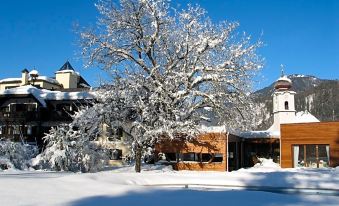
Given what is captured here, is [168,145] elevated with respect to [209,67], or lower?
lower

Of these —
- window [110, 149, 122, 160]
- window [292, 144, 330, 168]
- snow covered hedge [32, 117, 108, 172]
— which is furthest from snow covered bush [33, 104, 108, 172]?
window [292, 144, 330, 168]

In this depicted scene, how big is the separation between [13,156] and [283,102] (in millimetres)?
29052

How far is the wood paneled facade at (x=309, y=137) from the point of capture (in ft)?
97.3

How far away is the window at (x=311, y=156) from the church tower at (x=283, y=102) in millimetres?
15285

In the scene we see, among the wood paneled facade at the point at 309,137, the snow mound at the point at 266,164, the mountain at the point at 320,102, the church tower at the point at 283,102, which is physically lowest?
the snow mound at the point at 266,164

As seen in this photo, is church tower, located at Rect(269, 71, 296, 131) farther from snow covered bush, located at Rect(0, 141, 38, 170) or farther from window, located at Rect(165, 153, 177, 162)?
snow covered bush, located at Rect(0, 141, 38, 170)

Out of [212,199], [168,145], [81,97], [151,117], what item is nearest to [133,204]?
[212,199]

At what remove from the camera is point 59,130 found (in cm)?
2927

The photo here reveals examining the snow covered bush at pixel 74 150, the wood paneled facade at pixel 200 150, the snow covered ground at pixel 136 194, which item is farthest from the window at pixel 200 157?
the snow covered ground at pixel 136 194

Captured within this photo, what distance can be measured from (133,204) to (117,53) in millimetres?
20076

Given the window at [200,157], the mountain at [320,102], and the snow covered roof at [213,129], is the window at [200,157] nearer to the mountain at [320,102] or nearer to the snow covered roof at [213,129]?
the snow covered roof at [213,129]

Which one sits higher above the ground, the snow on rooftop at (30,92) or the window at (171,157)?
the snow on rooftop at (30,92)

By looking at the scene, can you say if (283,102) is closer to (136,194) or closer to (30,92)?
(30,92)

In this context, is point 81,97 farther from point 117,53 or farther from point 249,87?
point 249,87
